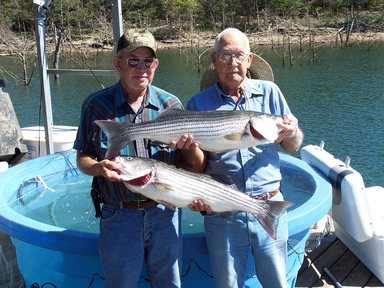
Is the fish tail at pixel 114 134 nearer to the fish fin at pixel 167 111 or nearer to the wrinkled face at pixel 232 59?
the fish fin at pixel 167 111

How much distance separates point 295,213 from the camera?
14.7ft

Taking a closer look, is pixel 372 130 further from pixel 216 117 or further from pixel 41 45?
pixel 216 117

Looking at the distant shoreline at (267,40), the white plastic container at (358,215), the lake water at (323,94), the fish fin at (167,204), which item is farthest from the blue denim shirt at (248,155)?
the distant shoreline at (267,40)

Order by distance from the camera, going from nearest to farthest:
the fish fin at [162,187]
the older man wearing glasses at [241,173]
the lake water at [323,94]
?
the fish fin at [162,187] < the older man wearing glasses at [241,173] < the lake water at [323,94]

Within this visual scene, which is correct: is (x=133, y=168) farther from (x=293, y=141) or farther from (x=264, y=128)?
(x=293, y=141)

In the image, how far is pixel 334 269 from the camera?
5445 millimetres

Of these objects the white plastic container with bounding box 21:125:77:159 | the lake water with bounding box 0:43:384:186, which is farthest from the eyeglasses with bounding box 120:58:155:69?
the white plastic container with bounding box 21:125:77:159

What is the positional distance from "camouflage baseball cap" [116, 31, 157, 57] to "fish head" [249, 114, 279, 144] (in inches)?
29.7

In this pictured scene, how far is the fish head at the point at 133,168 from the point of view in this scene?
125 inches

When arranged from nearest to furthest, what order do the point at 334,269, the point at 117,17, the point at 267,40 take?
1. the point at 334,269
2. the point at 117,17
3. the point at 267,40

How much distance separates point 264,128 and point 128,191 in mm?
917

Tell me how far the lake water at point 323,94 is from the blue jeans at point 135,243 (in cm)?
394

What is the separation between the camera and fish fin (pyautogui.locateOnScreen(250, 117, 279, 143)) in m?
3.34

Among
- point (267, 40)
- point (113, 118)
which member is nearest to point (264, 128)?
point (113, 118)
